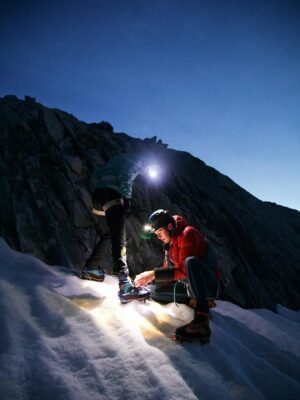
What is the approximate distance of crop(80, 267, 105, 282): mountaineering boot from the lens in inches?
203

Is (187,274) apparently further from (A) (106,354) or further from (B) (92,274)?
(B) (92,274)

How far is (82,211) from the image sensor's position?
818 centimetres

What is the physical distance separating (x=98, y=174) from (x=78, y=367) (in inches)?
144

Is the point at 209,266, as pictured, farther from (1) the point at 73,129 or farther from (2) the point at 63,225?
(1) the point at 73,129

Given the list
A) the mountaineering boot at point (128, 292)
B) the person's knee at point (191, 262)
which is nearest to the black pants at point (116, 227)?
the mountaineering boot at point (128, 292)

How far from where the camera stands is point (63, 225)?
711cm

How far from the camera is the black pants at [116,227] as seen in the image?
4598 mm

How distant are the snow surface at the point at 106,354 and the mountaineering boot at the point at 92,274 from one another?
2.69 ft

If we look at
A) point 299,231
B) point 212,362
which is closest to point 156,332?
point 212,362

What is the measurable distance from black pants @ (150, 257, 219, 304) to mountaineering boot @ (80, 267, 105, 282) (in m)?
1.19

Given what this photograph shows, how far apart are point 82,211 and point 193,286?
543 centimetres

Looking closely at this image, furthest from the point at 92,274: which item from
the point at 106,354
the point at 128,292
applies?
the point at 106,354

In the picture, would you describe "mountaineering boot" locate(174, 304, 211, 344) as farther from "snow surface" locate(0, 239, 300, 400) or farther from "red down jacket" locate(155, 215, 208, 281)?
"red down jacket" locate(155, 215, 208, 281)

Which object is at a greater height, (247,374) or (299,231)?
(299,231)
